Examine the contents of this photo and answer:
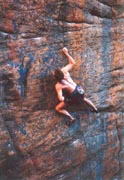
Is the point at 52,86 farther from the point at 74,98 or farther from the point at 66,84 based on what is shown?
the point at 74,98

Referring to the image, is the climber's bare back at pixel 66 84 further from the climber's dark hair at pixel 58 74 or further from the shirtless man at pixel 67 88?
the climber's dark hair at pixel 58 74

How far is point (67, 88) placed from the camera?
643 cm

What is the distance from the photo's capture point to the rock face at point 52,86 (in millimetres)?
6259

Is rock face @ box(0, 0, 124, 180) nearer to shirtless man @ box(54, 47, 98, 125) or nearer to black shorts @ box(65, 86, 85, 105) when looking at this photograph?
shirtless man @ box(54, 47, 98, 125)

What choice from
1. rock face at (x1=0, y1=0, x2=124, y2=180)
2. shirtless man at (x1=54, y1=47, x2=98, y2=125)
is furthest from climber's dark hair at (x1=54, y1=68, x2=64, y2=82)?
rock face at (x1=0, y1=0, x2=124, y2=180)

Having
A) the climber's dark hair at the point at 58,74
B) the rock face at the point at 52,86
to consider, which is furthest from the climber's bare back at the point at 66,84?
the rock face at the point at 52,86

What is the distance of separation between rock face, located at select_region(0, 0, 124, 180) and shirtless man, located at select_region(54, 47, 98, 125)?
0.19 metres

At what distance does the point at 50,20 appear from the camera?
21.1ft

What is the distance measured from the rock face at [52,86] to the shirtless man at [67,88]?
0.61ft

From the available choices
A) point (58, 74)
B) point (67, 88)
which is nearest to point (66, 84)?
point (67, 88)

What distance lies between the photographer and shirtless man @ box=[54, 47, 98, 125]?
21.0 ft

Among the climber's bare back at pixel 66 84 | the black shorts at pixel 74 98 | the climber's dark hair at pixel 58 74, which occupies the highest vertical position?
the climber's dark hair at pixel 58 74

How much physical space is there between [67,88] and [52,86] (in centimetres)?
34

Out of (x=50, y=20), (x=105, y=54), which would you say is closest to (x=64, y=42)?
(x=50, y=20)
